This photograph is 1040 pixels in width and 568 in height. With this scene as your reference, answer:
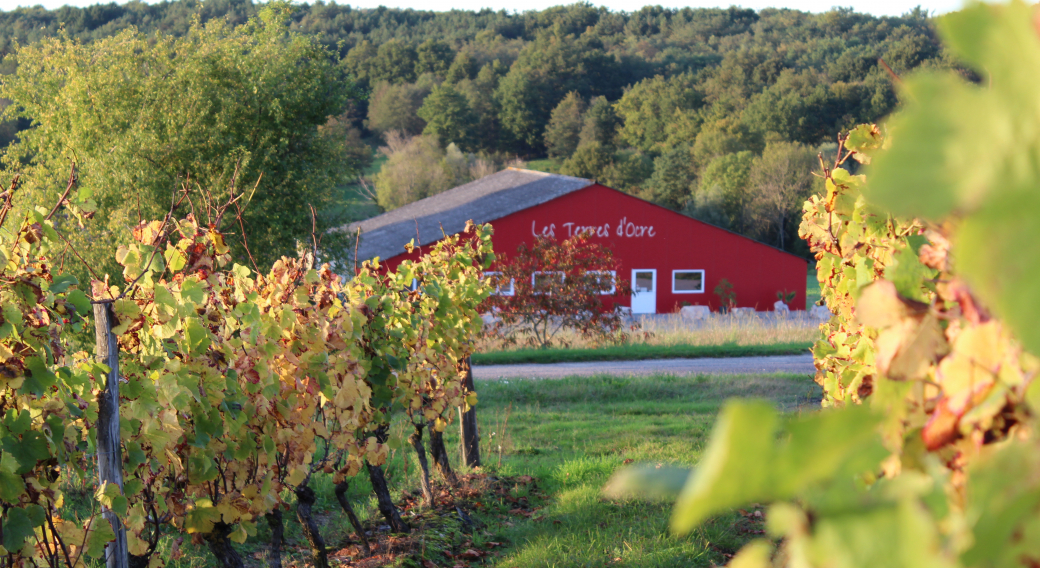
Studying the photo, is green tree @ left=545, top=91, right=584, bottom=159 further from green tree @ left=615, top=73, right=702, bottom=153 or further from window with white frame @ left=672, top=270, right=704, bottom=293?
window with white frame @ left=672, top=270, right=704, bottom=293

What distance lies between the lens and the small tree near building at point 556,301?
56.0 ft

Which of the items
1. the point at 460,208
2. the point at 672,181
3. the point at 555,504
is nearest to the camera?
the point at 555,504

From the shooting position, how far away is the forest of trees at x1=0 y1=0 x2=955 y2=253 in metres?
45.8

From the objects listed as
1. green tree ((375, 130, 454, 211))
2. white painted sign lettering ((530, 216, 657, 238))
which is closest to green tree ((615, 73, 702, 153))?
green tree ((375, 130, 454, 211))

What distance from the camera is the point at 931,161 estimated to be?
36cm

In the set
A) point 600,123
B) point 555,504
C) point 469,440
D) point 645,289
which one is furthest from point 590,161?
point 555,504

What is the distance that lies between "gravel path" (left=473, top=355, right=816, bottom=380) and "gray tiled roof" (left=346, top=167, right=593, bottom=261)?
387 inches

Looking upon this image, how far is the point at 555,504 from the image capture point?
5.84m

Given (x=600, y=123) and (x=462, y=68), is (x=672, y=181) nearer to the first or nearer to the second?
(x=600, y=123)

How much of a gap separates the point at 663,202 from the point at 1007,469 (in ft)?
161

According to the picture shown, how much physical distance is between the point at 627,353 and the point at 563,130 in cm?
4750

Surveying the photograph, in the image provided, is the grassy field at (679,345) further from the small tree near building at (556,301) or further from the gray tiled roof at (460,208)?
the gray tiled roof at (460,208)

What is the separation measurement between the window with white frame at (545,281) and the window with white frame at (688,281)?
36.3ft

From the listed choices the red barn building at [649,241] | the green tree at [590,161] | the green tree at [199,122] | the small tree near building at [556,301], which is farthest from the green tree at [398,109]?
the small tree near building at [556,301]
